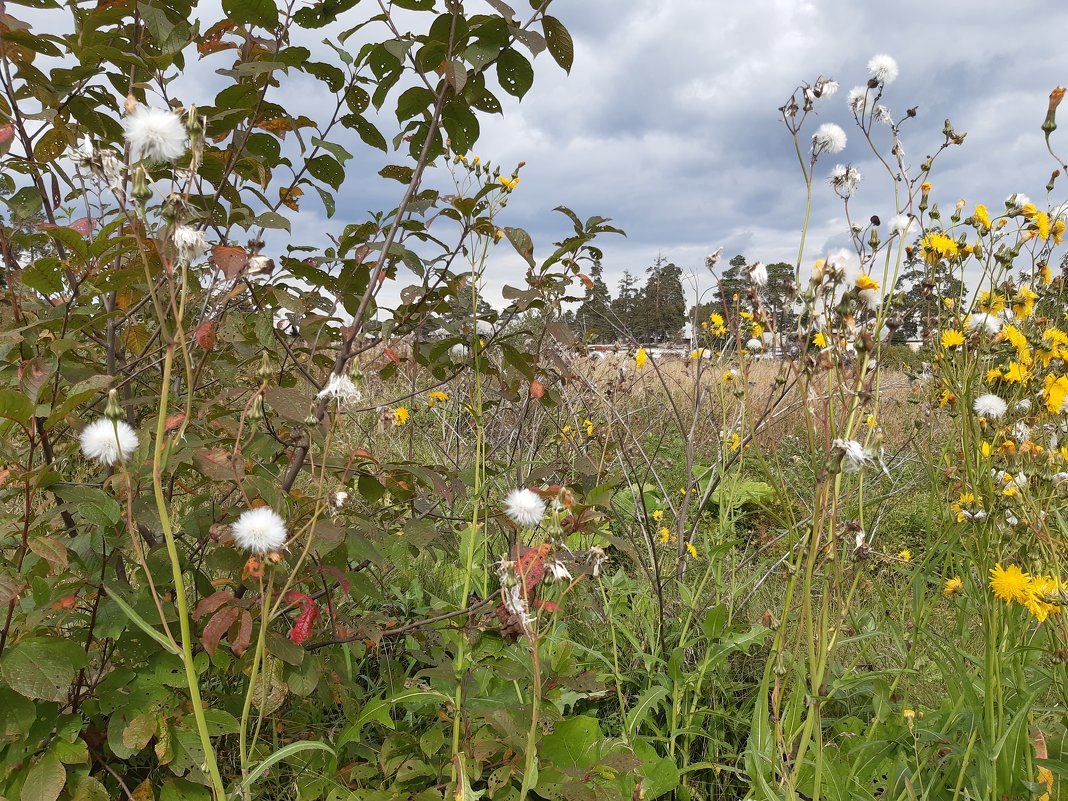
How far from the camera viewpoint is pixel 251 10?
1.21 metres

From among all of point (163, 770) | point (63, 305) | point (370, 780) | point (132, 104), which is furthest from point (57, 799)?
point (132, 104)

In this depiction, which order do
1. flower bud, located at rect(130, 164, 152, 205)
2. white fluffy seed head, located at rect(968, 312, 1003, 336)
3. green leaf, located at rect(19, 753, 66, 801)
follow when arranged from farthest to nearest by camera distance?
1. white fluffy seed head, located at rect(968, 312, 1003, 336)
2. green leaf, located at rect(19, 753, 66, 801)
3. flower bud, located at rect(130, 164, 152, 205)

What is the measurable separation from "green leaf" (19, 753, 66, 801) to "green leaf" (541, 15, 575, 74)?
159 cm

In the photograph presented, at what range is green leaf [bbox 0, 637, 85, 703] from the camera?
3.51ft

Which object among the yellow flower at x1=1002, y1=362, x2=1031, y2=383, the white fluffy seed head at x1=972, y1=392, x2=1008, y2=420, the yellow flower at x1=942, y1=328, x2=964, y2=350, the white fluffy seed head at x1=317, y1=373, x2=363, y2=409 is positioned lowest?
the white fluffy seed head at x1=317, y1=373, x2=363, y2=409

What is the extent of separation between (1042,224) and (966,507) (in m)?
0.87

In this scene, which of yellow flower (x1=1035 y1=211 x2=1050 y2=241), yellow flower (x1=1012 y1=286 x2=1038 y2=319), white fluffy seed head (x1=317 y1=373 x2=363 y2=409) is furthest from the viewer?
yellow flower (x1=1035 y1=211 x2=1050 y2=241)

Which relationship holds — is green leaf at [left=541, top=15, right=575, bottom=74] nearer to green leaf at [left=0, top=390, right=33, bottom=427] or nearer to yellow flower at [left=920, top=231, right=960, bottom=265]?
green leaf at [left=0, top=390, right=33, bottom=427]

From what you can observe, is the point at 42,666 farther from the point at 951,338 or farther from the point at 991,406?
the point at 951,338

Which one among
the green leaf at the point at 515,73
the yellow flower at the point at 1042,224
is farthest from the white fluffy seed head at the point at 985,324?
the green leaf at the point at 515,73

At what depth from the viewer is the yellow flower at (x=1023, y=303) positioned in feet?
5.72

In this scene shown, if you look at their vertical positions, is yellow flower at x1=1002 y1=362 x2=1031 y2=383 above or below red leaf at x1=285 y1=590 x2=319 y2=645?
above

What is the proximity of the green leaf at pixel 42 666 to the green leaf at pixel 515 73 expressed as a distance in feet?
4.36

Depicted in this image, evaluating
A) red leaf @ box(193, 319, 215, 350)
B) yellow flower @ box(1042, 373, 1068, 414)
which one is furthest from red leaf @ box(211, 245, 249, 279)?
yellow flower @ box(1042, 373, 1068, 414)
